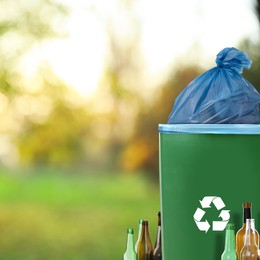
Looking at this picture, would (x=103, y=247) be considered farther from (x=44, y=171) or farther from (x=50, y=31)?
(x=50, y=31)

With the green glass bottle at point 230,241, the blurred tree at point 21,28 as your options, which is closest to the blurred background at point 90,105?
the blurred tree at point 21,28

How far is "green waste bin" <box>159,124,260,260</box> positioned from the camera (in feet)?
8.38

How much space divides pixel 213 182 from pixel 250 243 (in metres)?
0.24

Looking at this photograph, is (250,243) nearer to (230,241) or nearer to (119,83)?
(230,241)

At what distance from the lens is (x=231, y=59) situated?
9.13 ft

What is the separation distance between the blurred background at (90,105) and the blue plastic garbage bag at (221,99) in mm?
4317

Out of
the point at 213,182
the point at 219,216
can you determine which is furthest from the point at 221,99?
the point at 219,216

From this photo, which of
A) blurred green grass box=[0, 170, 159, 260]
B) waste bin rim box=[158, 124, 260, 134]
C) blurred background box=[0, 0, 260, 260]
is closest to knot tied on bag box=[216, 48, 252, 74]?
waste bin rim box=[158, 124, 260, 134]

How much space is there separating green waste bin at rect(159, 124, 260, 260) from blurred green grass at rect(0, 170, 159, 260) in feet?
17.1

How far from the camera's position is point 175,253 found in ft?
8.75

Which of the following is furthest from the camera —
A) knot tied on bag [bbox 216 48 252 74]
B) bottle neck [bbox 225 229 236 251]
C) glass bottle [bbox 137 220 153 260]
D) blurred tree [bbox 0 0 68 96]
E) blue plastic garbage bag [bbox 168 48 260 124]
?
blurred tree [bbox 0 0 68 96]

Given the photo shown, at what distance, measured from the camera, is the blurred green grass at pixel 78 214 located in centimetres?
790

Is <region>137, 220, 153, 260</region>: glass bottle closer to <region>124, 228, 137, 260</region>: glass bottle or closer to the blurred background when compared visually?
<region>124, 228, 137, 260</region>: glass bottle

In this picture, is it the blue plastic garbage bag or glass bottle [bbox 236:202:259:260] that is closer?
glass bottle [bbox 236:202:259:260]
